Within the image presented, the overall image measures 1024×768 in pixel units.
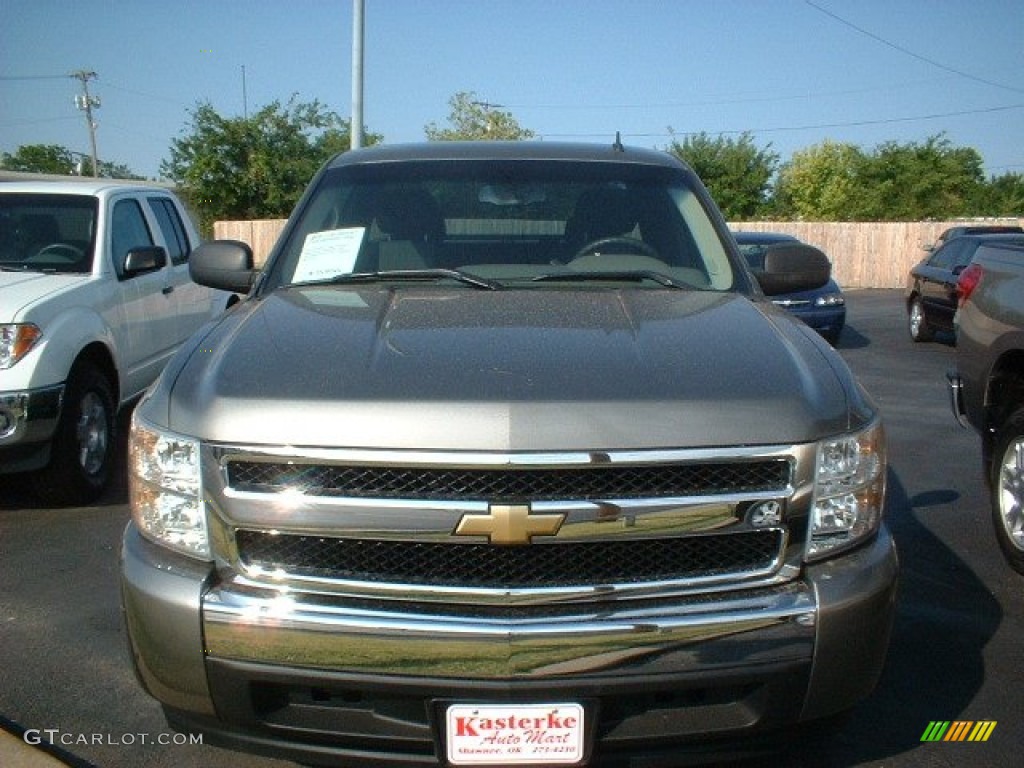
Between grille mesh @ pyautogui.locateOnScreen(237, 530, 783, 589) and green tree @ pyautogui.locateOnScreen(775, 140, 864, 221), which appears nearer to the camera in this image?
grille mesh @ pyautogui.locateOnScreen(237, 530, 783, 589)

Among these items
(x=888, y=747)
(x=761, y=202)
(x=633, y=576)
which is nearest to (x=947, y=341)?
(x=888, y=747)

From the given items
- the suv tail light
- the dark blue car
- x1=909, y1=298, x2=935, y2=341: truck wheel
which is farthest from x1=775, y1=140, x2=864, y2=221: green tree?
the suv tail light

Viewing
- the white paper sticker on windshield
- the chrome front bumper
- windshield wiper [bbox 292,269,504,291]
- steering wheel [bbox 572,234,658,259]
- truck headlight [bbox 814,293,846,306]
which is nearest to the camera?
the chrome front bumper

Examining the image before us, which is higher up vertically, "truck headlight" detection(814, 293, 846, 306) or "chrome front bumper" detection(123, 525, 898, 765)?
"chrome front bumper" detection(123, 525, 898, 765)

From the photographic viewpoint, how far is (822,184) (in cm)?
6212

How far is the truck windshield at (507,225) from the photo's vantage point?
3.66 metres

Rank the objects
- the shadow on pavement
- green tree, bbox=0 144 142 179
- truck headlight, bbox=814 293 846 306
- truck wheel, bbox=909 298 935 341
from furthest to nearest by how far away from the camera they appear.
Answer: green tree, bbox=0 144 142 179 → truck wheel, bbox=909 298 935 341 → truck headlight, bbox=814 293 846 306 → the shadow on pavement

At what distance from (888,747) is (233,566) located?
204cm

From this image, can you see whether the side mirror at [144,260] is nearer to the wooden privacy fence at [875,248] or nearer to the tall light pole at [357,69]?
the tall light pole at [357,69]

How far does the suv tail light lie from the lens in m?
5.46

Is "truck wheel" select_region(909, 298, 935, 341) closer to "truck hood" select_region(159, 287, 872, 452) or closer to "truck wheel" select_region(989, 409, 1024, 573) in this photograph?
"truck wheel" select_region(989, 409, 1024, 573)

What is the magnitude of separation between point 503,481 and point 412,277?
1.35 metres

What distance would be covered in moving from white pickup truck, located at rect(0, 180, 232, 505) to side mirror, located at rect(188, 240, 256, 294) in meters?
1.97

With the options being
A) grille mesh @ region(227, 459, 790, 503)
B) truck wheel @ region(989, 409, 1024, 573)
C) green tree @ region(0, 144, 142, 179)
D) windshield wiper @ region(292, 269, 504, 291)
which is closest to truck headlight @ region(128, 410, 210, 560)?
grille mesh @ region(227, 459, 790, 503)
